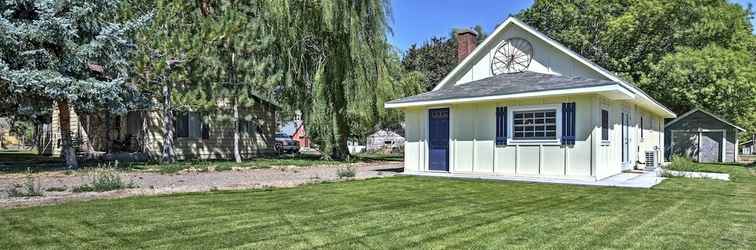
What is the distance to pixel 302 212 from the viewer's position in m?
6.58

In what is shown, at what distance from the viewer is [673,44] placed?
24781 millimetres

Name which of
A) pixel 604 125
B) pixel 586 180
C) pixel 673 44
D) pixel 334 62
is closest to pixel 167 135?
pixel 334 62

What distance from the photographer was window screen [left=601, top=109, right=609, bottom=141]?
37.8 ft

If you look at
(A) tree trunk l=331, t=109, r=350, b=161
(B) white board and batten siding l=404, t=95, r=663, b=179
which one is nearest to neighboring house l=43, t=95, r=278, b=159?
(A) tree trunk l=331, t=109, r=350, b=161

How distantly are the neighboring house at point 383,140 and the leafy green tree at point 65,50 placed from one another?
25.4 m

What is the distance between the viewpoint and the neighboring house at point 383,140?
126ft

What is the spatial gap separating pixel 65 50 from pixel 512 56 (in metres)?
12.7

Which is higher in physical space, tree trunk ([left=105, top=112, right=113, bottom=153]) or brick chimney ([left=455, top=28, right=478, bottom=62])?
brick chimney ([left=455, top=28, right=478, bottom=62])

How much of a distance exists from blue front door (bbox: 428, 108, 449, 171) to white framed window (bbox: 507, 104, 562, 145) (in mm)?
1885

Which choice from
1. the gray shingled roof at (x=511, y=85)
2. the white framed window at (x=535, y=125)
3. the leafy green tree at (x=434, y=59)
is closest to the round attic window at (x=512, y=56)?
the gray shingled roof at (x=511, y=85)

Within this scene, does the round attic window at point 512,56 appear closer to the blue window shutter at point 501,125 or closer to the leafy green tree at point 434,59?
the blue window shutter at point 501,125

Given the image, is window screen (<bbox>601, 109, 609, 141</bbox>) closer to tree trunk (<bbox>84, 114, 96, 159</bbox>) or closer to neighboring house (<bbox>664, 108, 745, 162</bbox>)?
neighboring house (<bbox>664, 108, 745, 162</bbox>)

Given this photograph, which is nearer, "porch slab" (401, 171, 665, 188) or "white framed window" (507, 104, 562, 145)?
"porch slab" (401, 171, 665, 188)

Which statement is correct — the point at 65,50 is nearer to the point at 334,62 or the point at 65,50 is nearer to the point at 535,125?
the point at 334,62
